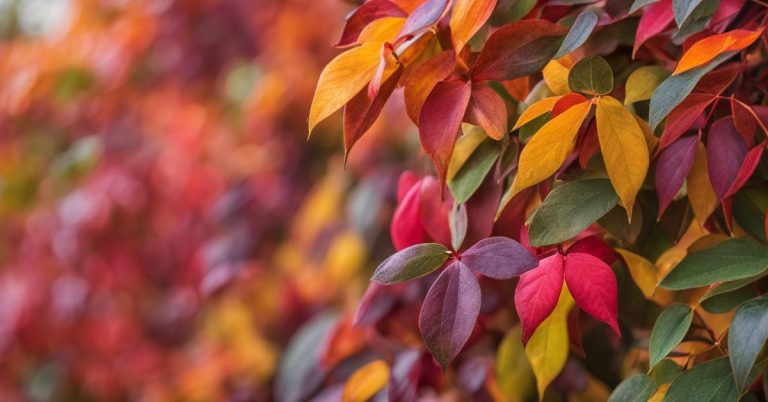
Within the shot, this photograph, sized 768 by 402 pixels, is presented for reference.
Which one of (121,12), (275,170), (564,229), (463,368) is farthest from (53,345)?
(564,229)

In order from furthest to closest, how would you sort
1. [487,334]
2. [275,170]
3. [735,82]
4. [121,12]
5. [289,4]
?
[121,12], [289,4], [275,170], [487,334], [735,82]

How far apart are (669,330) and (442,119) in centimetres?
24

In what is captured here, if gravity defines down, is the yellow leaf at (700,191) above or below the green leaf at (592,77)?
below

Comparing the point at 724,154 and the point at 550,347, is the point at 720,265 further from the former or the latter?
the point at 550,347

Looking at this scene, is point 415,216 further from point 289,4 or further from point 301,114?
point 289,4

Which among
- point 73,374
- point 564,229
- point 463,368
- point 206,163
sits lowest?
point 73,374

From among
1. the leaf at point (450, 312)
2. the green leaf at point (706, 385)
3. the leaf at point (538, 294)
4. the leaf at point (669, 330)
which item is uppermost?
the leaf at point (450, 312)

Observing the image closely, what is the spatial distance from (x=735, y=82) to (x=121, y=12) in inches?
87.8

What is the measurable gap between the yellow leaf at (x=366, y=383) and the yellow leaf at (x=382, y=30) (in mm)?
408

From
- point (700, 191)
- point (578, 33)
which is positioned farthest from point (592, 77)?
point (700, 191)

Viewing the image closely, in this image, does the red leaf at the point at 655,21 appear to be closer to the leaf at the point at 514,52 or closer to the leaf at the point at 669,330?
the leaf at the point at 514,52

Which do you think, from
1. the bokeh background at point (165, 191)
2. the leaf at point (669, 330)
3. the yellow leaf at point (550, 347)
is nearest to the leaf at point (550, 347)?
the yellow leaf at point (550, 347)

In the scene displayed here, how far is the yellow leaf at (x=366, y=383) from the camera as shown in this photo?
1.01m

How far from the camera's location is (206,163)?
2.43 m
